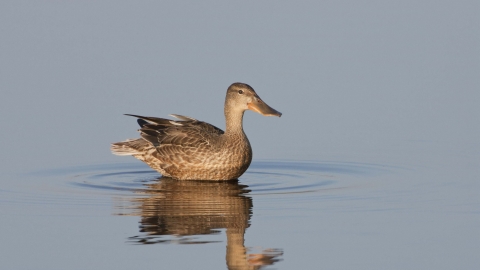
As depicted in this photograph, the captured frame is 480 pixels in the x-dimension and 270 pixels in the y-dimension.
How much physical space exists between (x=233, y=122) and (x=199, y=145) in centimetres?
60

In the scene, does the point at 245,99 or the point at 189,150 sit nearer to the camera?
the point at 189,150

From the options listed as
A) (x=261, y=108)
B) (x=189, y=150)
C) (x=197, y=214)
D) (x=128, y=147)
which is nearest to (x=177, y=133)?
(x=189, y=150)

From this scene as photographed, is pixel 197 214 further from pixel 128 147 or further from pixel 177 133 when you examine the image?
pixel 128 147

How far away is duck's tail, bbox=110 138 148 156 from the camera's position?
1328 cm

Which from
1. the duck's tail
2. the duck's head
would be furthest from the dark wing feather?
the duck's head

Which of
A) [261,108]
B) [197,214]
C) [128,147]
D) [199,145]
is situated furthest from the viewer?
[128,147]

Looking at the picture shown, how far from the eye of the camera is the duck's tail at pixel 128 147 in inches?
523

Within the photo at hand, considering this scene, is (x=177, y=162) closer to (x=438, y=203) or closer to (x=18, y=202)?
(x=18, y=202)

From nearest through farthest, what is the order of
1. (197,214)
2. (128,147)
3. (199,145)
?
(197,214) < (199,145) < (128,147)

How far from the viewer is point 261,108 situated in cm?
1308

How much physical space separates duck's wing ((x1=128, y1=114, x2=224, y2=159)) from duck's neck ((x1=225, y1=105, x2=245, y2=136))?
0.17 metres

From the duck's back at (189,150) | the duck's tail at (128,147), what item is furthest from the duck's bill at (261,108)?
the duck's tail at (128,147)

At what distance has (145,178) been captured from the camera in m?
12.9

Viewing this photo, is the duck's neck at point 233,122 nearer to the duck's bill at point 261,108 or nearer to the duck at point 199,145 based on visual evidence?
the duck at point 199,145
